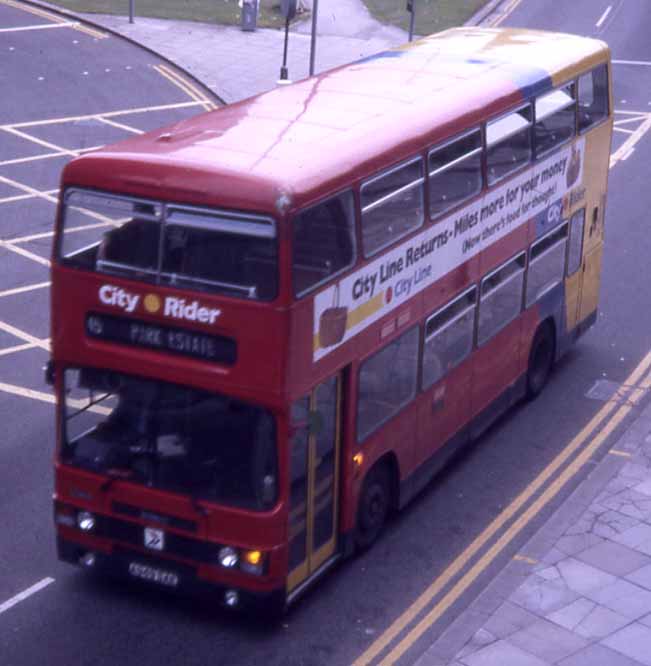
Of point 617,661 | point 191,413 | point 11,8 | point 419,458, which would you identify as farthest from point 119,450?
point 11,8

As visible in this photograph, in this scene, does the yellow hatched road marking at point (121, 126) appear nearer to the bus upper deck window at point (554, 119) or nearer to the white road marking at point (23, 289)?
the white road marking at point (23, 289)

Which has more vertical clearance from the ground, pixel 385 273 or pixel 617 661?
pixel 385 273

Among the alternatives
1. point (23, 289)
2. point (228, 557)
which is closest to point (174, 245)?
point (228, 557)

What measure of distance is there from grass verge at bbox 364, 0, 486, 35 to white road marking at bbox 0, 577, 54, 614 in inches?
1124

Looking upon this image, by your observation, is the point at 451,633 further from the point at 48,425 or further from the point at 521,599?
the point at 48,425

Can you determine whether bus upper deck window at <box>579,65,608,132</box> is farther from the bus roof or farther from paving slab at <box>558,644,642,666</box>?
paving slab at <box>558,644,642,666</box>

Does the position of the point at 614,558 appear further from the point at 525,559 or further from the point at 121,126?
the point at 121,126

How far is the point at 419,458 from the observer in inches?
468

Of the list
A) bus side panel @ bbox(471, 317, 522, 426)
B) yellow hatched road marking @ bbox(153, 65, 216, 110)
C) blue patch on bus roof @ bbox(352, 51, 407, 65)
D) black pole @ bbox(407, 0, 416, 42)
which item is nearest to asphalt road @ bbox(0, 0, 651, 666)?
bus side panel @ bbox(471, 317, 522, 426)

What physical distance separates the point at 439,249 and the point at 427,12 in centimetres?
2998

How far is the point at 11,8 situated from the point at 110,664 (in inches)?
1166

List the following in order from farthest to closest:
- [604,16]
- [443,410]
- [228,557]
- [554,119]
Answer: [604,16]
[554,119]
[443,410]
[228,557]

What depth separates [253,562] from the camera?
938cm

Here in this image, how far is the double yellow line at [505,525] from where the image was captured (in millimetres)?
9992
